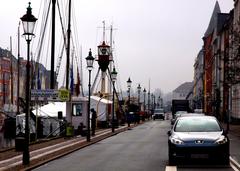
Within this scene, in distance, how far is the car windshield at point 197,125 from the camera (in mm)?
18500

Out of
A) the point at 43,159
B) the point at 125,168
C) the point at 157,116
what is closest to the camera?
the point at 125,168

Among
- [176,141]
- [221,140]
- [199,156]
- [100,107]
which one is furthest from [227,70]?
[199,156]

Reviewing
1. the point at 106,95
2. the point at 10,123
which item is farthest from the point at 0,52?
the point at 10,123

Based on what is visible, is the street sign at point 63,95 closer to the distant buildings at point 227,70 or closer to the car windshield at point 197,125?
the distant buildings at point 227,70

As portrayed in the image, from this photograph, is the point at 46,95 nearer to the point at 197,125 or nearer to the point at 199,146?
the point at 197,125

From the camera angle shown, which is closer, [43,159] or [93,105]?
[43,159]

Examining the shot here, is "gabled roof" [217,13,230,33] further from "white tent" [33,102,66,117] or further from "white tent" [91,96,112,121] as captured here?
"white tent" [33,102,66,117]

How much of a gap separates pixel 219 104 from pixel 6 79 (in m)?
56.1

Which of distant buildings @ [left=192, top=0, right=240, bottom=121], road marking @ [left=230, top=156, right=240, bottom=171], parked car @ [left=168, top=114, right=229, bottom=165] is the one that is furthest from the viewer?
distant buildings @ [left=192, top=0, right=240, bottom=121]

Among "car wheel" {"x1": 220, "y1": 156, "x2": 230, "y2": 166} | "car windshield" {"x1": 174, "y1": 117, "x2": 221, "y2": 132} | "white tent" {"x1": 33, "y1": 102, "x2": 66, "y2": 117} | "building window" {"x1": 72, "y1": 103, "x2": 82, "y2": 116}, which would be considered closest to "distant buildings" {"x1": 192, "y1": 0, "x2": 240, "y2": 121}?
"building window" {"x1": 72, "y1": 103, "x2": 82, "y2": 116}

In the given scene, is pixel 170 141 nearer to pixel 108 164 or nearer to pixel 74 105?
pixel 108 164

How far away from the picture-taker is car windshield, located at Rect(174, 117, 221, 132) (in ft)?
60.7

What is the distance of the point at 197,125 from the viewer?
61.8 ft

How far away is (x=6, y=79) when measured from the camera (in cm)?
13288
